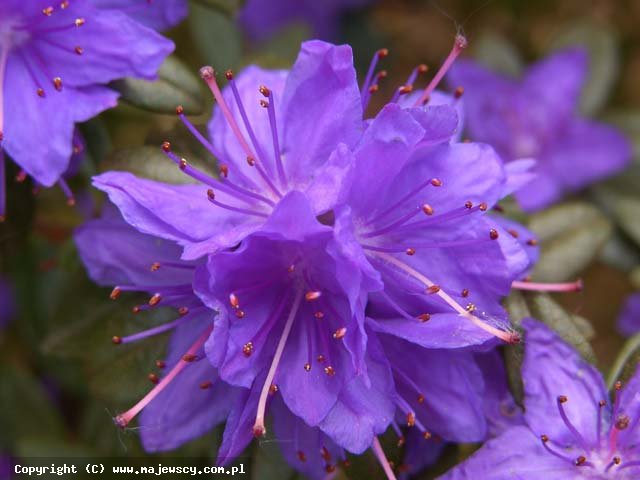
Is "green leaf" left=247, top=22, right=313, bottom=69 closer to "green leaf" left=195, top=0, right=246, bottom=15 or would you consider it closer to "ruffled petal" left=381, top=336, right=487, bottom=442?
"green leaf" left=195, top=0, right=246, bottom=15

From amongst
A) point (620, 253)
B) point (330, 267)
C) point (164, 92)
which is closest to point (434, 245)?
point (330, 267)

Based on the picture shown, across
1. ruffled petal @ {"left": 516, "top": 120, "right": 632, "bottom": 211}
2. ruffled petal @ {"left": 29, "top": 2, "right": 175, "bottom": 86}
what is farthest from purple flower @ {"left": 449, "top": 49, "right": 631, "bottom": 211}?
ruffled petal @ {"left": 29, "top": 2, "right": 175, "bottom": 86}

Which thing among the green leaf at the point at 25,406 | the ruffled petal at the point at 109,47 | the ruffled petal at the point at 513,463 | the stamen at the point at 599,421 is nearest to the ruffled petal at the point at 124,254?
the ruffled petal at the point at 109,47

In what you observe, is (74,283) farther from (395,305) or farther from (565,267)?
(565,267)

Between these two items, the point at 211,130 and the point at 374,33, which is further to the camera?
the point at 374,33

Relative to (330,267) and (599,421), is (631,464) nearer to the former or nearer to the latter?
(599,421)

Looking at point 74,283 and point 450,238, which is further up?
point 450,238

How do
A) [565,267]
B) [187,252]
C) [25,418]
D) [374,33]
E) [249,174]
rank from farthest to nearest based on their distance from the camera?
[374,33], [25,418], [565,267], [249,174], [187,252]

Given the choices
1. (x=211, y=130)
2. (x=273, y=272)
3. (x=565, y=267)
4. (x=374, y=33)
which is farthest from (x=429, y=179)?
(x=374, y=33)
